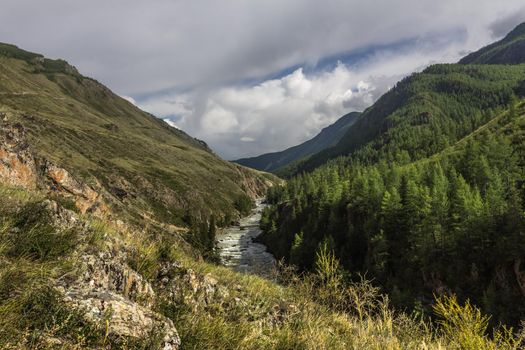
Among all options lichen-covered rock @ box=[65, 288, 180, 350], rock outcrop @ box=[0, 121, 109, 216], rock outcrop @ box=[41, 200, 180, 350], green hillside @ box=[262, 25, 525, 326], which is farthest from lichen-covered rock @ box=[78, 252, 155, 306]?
green hillside @ box=[262, 25, 525, 326]

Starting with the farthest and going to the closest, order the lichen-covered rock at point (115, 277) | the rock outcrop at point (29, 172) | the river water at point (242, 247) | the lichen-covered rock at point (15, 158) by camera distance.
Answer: the river water at point (242, 247)
the lichen-covered rock at point (15, 158)
the rock outcrop at point (29, 172)
the lichen-covered rock at point (115, 277)

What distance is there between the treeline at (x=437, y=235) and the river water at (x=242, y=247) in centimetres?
854

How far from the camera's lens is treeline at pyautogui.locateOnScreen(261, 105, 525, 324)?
4719 cm

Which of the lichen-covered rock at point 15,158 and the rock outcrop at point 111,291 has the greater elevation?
the lichen-covered rock at point 15,158

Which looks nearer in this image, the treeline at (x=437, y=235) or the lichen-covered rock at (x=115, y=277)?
the lichen-covered rock at (x=115, y=277)

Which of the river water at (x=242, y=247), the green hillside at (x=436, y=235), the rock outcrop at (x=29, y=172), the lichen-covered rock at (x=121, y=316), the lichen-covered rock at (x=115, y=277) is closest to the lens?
the lichen-covered rock at (x=121, y=316)

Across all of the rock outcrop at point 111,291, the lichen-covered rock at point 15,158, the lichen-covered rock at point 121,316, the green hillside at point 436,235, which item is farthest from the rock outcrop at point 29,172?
the green hillside at point 436,235

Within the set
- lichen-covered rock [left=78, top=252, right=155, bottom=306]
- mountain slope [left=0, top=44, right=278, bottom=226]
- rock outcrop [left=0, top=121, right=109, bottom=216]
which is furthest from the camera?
mountain slope [left=0, top=44, right=278, bottom=226]

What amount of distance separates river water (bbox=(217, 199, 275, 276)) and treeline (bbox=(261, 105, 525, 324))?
854cm

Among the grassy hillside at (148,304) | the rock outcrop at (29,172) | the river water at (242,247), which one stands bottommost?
the river water at (242,247)

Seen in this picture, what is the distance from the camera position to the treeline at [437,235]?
47.2m

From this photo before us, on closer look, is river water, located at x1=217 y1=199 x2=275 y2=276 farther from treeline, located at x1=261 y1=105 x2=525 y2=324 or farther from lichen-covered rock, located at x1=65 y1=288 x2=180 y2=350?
lichen-covered rock, located at x1=65 y1=288 x2=180 y2=350

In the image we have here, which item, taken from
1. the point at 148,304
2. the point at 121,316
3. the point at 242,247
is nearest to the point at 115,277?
the point at 148,304

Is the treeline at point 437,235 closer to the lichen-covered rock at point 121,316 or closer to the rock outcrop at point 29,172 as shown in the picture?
the rock outcrop at point 29,172
